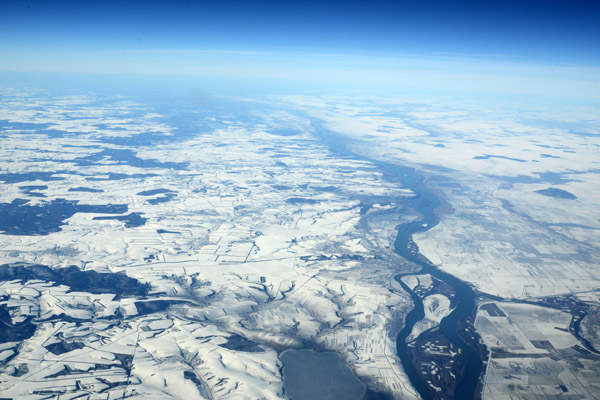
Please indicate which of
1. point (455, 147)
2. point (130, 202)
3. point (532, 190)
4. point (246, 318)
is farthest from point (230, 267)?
point (455, 147)

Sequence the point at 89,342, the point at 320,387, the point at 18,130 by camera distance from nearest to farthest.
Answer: the point at 320,387
the point at 89,342
the point at 18,130

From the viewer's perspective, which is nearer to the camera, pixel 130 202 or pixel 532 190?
pixel 130 202

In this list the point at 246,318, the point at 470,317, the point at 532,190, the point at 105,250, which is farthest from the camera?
the point at 532,190

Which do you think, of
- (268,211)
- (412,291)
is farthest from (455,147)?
(412,291)

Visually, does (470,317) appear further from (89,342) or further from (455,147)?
(455,147)

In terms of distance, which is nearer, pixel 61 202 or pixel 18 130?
pixel 61 202

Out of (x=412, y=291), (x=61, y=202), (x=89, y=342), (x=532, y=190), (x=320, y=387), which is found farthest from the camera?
(x=532, y=190)

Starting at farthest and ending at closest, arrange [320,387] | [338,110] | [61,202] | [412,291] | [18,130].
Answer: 1. [338,110]
2. [18,130]
3. [61,202]
4. [412,291]
5. [320,387]

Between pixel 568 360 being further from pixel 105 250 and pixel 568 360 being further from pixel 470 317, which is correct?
pixel 105 250

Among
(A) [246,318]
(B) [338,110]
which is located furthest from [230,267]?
(B) [338,110]
